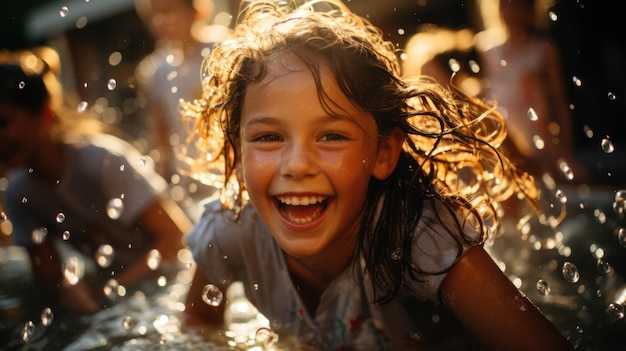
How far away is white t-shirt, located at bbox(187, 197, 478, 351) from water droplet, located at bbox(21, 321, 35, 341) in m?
0.75

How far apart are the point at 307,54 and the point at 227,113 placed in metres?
0.39

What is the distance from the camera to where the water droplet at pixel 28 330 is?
296 cm

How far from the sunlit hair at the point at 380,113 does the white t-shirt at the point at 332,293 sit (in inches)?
1.9

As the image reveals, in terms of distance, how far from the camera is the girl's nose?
6.98 ft

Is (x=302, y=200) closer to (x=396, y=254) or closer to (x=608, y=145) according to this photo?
(x=396, y=254)

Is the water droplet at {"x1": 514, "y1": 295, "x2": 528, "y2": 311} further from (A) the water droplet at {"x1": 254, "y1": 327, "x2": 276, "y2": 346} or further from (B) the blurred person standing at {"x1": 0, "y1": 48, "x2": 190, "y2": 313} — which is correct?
(B) the blurred person standing at {"x1": 0, "y1": 48, "x2": 190, "y2": 313}

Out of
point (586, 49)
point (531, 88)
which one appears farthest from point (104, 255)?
point (586, 49)

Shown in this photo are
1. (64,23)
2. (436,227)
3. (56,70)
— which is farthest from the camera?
(64,23)

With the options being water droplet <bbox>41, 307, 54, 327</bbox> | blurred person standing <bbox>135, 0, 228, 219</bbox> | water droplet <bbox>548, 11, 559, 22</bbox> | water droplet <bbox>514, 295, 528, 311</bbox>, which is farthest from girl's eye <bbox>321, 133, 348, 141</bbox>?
blurred person standing <bbox>135, 0, 228, 219</bbox>

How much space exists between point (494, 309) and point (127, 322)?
5.30 ft

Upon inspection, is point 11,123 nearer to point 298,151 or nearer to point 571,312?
point 298,151

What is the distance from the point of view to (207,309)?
2.94 meters

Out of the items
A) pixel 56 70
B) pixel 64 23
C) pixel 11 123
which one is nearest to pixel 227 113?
pixel 11 123

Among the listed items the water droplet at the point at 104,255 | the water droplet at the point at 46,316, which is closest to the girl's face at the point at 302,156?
the water droplet at the point at 46,316
